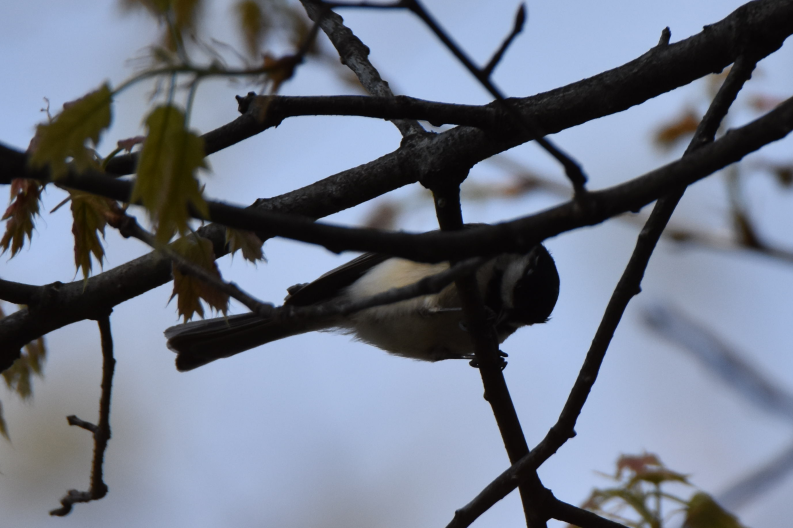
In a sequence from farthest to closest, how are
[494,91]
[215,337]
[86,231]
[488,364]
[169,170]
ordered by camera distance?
[215,337]
[488,364]
[86,231]
[494,91]
[169,170]

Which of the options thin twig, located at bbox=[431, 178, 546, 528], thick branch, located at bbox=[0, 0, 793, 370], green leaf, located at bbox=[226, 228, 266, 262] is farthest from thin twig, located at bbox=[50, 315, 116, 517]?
thin twig, located at bbox=[431, 178, 546, 528]

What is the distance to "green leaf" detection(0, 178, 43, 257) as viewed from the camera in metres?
2.62

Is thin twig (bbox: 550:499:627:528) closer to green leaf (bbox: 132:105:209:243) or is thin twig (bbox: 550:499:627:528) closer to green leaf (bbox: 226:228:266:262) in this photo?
green leaf (bbox: 226:228:266:262)

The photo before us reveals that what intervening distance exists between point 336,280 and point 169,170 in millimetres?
3190

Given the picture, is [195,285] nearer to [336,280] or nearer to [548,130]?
[548,130]

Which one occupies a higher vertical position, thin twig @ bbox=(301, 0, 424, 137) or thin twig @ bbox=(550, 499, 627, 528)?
thin twig @ bbox=(301, 0, 424, 137)

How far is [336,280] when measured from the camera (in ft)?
15.1

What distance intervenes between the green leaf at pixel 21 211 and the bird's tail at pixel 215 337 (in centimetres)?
188

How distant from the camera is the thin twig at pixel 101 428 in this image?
2.98m

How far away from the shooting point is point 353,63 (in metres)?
3.55

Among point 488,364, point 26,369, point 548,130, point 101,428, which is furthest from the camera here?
point 26,369

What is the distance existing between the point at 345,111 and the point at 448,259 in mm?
902

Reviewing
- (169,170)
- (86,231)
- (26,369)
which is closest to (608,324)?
(169,170)

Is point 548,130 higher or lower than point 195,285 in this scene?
higher
